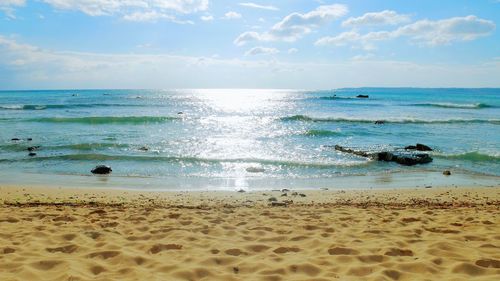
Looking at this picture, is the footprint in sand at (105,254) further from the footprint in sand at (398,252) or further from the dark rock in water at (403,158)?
the dark rock in water at (403,158)

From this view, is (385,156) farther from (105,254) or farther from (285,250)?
(105,254)

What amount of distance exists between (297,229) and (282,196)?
358 centimetres

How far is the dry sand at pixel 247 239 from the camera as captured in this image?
488 centimetres

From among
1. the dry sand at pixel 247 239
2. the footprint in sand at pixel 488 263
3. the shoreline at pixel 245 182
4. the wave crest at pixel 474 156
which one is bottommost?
the shoreline at pixel 245 182

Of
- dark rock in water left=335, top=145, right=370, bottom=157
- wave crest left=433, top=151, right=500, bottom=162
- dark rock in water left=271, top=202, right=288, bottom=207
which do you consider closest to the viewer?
dark rock in water left=271, top=202, right=288, bottom=207

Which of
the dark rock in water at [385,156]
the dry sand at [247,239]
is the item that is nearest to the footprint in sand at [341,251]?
the dry sand at [247,239]

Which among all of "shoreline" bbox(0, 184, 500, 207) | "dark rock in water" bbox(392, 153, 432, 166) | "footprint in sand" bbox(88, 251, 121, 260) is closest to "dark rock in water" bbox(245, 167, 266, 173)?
"shoreline" bbox(0, 184, 500, 207)

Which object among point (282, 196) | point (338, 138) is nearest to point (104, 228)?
A: point (282, 196)

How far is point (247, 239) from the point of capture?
6254 millimetres

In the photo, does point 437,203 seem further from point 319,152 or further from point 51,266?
point 319,152

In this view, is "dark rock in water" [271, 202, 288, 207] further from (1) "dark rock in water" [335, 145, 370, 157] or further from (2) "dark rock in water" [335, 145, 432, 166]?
(1) "dark rock in water" [335, 145, 370, 157]

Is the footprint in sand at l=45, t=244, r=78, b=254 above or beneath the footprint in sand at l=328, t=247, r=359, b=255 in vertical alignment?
beneath

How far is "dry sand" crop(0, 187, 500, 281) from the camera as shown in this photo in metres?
4.88

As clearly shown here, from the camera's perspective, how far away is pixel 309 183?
42.0 feet
